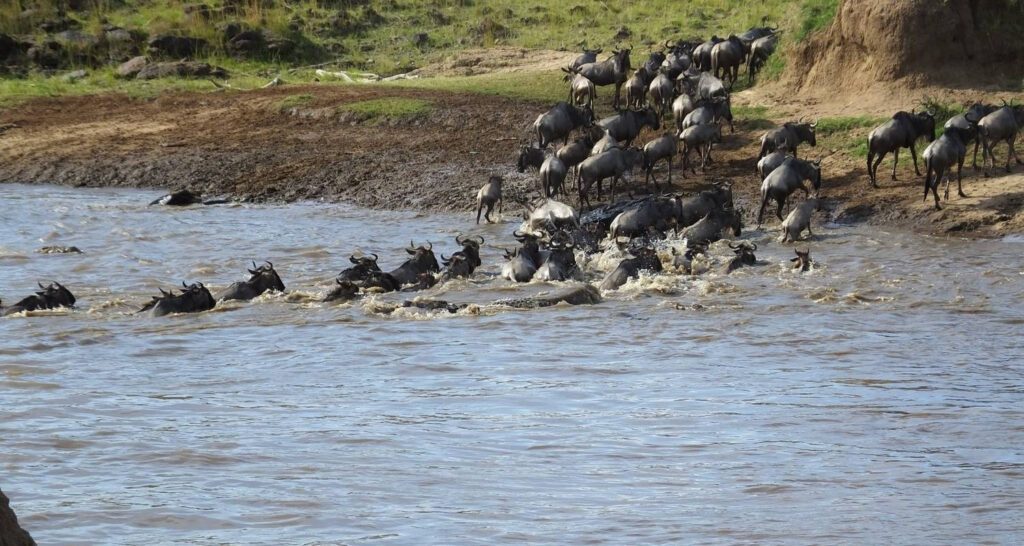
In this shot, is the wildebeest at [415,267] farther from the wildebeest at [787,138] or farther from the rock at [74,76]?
the rock at [74,76]

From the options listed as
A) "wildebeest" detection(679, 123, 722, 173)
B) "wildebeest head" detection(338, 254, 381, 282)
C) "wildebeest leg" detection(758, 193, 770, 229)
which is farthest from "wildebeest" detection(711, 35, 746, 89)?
"wildebeest head" detection(338, 254, 381, 282)

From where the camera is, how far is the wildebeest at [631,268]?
13.2 meters

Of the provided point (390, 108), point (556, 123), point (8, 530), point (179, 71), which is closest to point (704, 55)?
point (556, 123)

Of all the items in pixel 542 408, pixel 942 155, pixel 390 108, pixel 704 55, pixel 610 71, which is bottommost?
pixel 542 408

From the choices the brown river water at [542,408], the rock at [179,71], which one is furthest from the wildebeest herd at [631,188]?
the rock at [179,71]

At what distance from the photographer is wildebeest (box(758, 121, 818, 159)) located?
686 inches

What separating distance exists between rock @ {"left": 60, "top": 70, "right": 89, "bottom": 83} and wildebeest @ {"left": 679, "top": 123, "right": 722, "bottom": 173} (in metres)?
14.5

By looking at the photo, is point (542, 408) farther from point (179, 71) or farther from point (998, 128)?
point (179, 71)

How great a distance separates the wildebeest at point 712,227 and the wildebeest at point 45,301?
623cm

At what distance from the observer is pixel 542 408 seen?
29.3 feet

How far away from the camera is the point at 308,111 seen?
2395 centimetres

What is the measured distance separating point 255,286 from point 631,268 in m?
3.48

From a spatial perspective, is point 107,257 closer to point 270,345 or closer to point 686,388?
point 270,345

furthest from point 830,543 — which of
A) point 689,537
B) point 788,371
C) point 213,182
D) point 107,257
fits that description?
point 213,182
